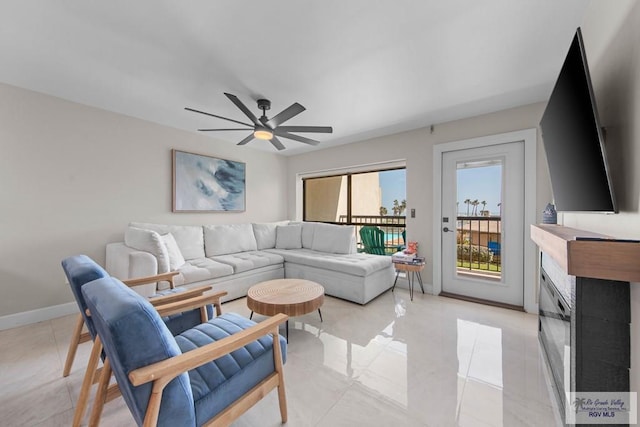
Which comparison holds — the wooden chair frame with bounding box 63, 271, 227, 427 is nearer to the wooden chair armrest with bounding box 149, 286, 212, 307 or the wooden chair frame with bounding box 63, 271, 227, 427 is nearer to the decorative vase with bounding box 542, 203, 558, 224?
the wooden chair armrest with bounding box 149, 286, 212, 307

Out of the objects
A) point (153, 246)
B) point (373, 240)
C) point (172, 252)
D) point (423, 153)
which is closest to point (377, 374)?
point (153, 246)

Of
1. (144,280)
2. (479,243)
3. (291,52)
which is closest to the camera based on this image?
(291,52)

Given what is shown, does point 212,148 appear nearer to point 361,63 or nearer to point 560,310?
point 361,63

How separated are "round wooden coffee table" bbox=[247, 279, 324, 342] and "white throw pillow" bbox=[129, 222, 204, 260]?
4.98 feet

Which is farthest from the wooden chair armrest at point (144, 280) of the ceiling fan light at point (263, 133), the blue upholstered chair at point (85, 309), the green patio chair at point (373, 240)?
the green patio chair at point (373, 240)

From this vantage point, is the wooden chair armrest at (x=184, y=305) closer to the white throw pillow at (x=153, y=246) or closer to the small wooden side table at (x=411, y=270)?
the white throw pillow at (x=153, y=246)

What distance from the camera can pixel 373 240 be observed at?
169 inches

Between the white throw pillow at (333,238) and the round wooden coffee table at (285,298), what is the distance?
134cm

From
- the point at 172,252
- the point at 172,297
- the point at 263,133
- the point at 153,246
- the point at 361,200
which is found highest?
the point at 263,133

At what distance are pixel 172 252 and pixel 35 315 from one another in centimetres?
137

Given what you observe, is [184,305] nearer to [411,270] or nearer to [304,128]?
[304,128]

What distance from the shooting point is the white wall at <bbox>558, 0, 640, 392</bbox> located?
3.34 feet

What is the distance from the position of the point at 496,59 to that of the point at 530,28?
33cm

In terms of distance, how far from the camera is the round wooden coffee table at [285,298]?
2043 millimetres
